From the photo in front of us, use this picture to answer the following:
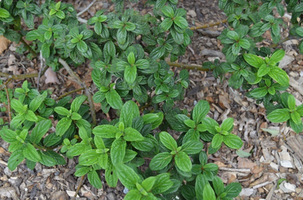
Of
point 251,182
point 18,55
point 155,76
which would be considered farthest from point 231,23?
point 18,55

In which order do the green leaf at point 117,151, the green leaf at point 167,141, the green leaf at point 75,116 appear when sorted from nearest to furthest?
the green leaf at point 117,151 < the green leaf at point 167,141 < the green leaf at point 75,116

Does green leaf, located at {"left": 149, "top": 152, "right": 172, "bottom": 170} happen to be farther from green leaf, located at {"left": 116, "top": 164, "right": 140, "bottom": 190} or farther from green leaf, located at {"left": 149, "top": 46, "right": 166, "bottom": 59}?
Result: green leaf, located at {"left": 149, "top": 46, "right": 166, "bottom": 59}

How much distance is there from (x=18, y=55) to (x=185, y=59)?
199 cm

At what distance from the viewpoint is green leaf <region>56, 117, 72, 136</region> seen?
1939 millimetres

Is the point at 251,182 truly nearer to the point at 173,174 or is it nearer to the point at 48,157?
the point at 173,174

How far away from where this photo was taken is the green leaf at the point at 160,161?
1.62 metres

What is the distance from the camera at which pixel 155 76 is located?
6.59 ft

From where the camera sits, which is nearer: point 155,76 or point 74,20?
point 155,76

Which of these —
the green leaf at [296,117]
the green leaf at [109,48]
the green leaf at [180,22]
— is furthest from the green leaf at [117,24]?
the green leaf at [296,117]

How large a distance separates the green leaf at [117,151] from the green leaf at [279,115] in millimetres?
1045

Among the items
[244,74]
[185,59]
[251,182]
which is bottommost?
[251,182]

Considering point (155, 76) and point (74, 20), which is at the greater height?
point (74, 20)

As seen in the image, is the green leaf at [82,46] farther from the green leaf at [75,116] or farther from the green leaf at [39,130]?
the green leaf at [39,130]

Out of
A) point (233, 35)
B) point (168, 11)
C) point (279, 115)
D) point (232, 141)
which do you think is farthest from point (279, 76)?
point (168, 11)
